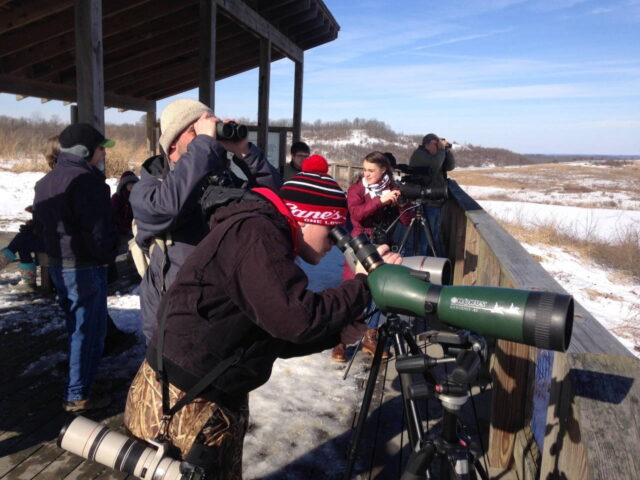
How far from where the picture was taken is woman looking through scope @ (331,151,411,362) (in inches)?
157

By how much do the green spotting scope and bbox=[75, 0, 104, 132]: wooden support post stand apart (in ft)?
11.0

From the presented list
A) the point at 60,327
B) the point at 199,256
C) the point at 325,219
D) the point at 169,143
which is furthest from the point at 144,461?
the point at 60,327

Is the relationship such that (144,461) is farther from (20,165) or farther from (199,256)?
(20,165)

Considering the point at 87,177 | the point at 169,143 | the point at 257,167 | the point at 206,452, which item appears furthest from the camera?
the point at 87,177

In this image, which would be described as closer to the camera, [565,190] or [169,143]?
[169,143]

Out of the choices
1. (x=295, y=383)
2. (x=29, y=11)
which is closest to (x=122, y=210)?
(x=295, y=383)

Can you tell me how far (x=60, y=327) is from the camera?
167 inches

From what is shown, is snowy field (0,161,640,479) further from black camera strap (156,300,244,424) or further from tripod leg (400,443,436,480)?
tripod leg (400,443,436,480)

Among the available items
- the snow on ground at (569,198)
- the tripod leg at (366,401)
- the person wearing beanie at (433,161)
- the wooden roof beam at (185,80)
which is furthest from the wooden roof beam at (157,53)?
the snow on ground at (569,198)

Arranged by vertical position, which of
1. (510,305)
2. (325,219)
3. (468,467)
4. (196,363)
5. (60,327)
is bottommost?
(60,327)

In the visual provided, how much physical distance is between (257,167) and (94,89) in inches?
80.4

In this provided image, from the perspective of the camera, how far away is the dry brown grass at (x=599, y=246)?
11.2m

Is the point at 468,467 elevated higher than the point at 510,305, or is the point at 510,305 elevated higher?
the point at 510,305

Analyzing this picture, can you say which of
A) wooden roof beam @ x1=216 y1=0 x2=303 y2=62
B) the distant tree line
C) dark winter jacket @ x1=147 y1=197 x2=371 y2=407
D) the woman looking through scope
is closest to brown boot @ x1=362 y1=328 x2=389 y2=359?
the woman looking through scope
